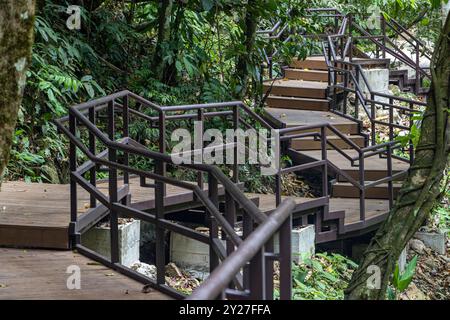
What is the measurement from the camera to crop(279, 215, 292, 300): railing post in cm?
403

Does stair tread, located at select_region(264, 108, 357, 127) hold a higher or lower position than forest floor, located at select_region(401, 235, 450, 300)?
higher

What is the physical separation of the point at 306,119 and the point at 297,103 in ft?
4.48

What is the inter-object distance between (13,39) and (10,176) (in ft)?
14.8

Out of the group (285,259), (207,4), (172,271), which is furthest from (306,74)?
(285,259)

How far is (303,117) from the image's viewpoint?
1443cm


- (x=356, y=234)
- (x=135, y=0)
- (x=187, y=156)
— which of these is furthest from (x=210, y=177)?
(x=135, y=0)

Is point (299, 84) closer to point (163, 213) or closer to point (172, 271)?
point (172, 271)

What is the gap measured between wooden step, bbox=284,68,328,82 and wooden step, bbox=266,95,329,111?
1.25 m

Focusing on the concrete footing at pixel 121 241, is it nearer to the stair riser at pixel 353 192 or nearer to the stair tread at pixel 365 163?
the stair riser at pixel 353 192

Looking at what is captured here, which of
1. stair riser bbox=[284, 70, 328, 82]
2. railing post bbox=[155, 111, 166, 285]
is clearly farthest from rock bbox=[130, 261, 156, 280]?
stair riser bbox=[284, 70, 328, 82]

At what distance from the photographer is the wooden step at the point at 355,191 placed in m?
11.5

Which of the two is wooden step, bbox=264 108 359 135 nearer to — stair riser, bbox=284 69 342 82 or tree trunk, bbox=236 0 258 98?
tree trunk, bbox=236 0 258 98

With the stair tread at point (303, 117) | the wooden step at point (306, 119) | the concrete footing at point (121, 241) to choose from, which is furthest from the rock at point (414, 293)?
the stair tread at point (303, 117)
